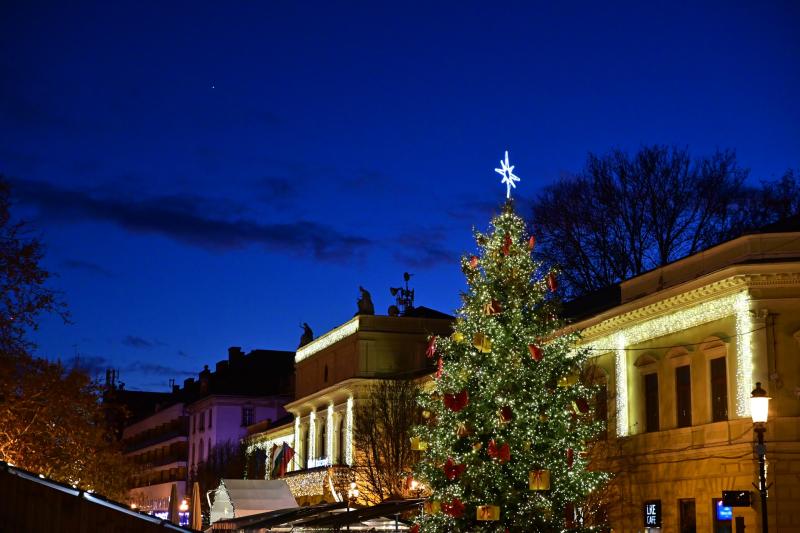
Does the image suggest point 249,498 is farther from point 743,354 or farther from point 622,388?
point 743,354

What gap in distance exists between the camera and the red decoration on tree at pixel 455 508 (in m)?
26.1

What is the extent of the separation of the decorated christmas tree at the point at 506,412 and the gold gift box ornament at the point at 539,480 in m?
0.02

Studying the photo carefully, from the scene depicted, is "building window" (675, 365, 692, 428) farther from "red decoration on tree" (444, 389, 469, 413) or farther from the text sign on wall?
"red decoration on tree" (444, 389, 469, 413)

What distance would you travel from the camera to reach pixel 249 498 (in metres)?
46.5

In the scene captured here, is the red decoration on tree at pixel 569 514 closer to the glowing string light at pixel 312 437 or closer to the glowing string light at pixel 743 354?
the glowing string light at pixel 743 354

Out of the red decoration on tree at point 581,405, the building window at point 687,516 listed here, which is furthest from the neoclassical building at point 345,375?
the red decoration on tree at point 581,405

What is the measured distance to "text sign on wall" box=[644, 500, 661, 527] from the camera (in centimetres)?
3297

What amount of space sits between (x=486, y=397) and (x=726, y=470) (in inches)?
304

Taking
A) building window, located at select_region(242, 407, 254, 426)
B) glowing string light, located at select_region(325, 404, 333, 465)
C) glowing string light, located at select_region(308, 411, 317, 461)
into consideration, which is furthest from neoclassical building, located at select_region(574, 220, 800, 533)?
building window, located at select_region(242, 407, 254, 426)

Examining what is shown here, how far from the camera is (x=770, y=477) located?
95.0 ft

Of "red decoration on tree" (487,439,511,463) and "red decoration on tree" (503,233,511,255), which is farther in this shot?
"red decoration on tree" (503,233,511,255)

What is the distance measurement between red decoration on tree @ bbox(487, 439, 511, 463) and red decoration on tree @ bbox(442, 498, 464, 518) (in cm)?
130

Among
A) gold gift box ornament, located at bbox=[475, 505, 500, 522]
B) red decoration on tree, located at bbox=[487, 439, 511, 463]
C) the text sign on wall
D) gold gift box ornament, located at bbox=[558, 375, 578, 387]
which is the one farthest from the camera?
the text sign on wall

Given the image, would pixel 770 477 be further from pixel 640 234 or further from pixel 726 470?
pixel 640 234
